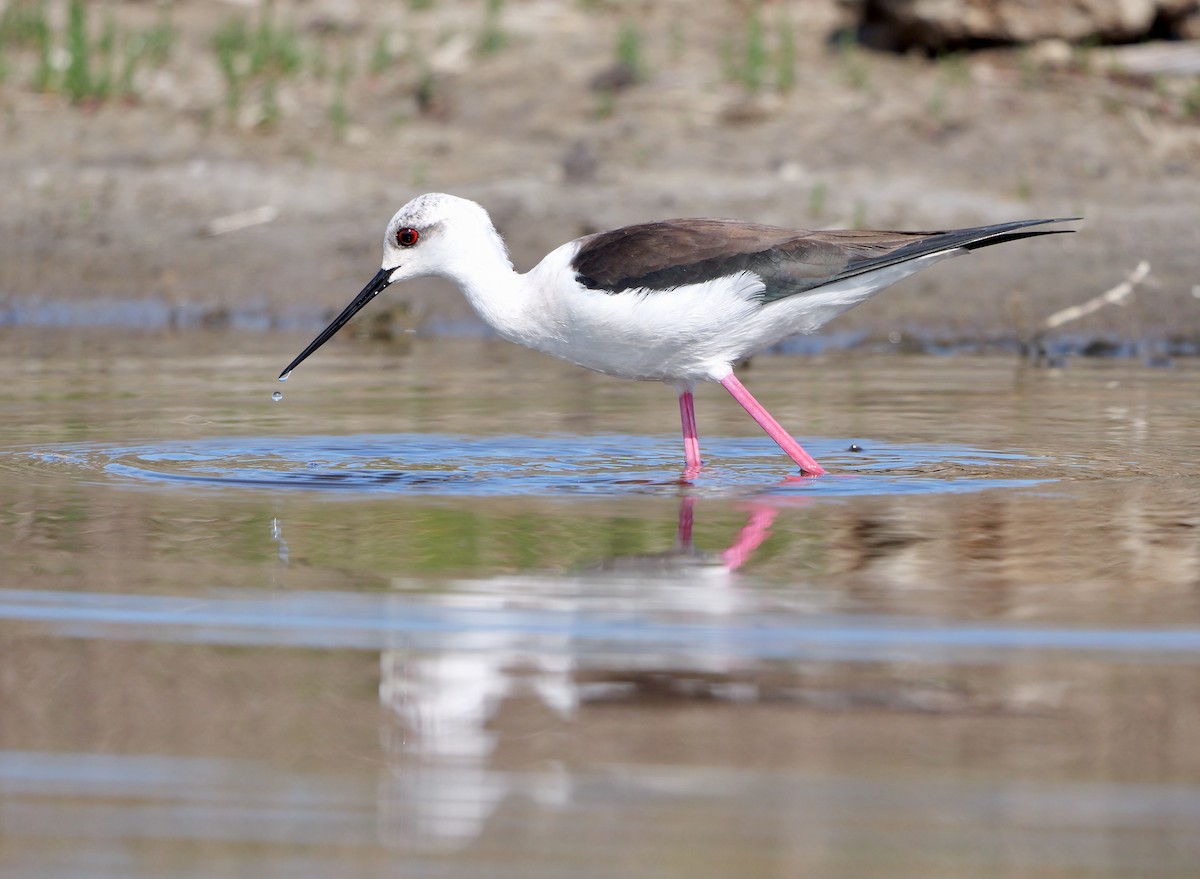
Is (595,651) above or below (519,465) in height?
below

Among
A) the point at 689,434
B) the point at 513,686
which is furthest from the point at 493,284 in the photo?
the point at 513,686

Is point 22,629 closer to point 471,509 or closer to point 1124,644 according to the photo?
point 471,509

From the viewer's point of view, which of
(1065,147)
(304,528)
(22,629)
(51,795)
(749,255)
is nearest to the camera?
(51,795)

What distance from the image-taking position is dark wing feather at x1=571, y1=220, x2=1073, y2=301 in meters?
6.48

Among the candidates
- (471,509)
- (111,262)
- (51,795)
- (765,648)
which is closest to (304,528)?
(471,509)

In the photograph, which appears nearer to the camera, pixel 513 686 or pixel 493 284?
pixel 513 686

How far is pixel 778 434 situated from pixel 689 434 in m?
0.33

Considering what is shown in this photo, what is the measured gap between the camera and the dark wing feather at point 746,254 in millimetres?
6480

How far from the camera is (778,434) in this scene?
6.70 metres

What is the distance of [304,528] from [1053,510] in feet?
7.11

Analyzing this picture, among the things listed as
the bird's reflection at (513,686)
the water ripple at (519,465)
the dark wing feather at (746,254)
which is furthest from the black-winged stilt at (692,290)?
the bird's reflection at (513,686)

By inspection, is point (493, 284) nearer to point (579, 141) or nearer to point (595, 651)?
point (595, 651)

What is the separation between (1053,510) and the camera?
561 cm

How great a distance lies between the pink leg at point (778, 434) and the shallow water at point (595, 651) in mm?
131
